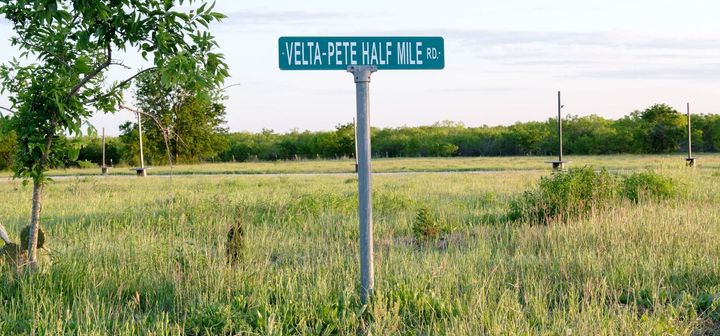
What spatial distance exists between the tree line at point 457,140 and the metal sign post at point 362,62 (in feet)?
180

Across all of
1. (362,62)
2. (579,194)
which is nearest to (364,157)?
(362,62)

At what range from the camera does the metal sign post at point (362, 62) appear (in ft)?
19.4

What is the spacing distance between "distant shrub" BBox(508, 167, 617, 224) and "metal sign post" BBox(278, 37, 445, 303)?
541cm

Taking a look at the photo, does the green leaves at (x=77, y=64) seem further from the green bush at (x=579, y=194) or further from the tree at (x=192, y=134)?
the tree at (x=192, y=134)

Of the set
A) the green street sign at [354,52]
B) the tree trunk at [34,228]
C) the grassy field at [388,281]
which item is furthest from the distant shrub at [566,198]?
the tree trunk at [34,228]

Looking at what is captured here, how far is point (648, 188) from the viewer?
45.6 feet

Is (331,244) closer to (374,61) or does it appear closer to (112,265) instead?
(112,265)

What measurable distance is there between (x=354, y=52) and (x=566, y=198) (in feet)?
22.9

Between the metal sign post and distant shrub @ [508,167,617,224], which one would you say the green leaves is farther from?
distant shrub @ [508,167,617,224]

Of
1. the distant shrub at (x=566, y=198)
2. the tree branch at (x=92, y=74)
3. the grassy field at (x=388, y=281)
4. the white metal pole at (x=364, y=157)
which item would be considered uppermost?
the tree branch at (x=92, y=74)

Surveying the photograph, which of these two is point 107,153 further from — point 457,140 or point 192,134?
point 457,140

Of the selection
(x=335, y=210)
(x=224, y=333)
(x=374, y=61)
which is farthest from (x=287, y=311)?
(x=335, y=210)

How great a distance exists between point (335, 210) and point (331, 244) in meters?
3.66

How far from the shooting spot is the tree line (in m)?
62.2
